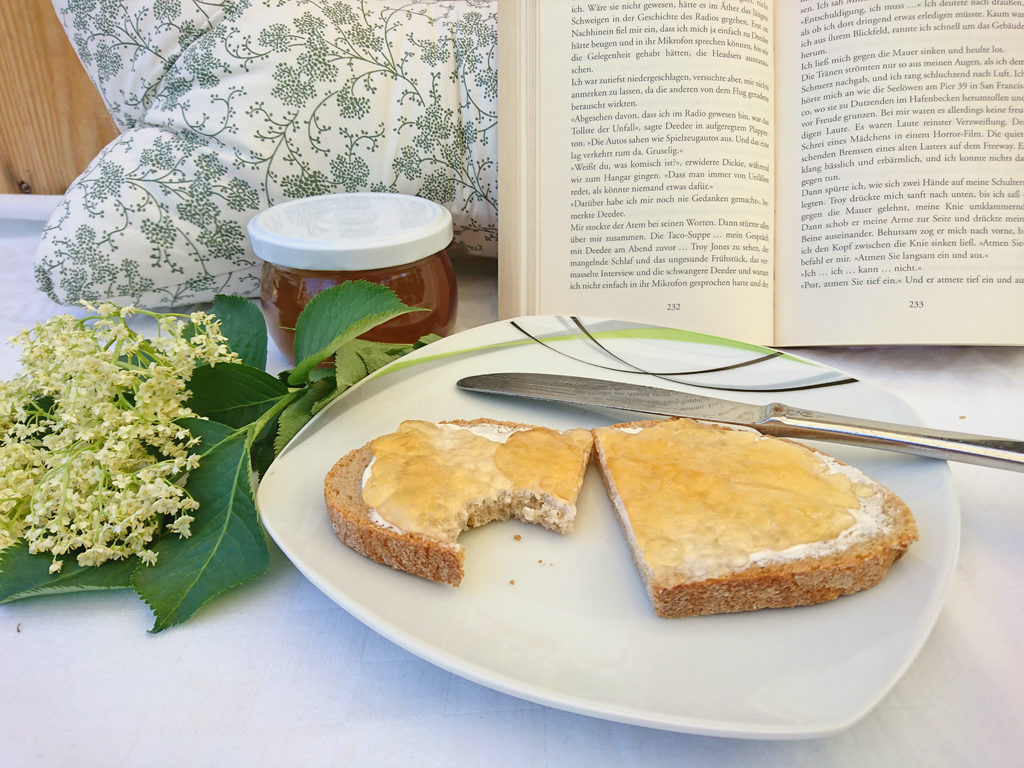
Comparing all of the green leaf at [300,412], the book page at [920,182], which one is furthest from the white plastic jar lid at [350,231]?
the book page at [920,182]

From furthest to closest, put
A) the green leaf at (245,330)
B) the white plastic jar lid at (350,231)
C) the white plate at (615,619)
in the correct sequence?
1. the white plastic jar lid at (350,231)
2. the green leaf at (245,330)
3. the white plate at (615,619)

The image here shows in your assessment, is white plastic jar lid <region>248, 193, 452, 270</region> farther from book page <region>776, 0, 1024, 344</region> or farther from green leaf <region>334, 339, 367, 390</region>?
book page <region>776, 0, 1024, 344</region>

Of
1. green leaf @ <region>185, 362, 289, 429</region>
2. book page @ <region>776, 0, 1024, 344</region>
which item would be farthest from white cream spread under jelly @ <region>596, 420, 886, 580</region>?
book page @ <region>776, 0, 1024, 344</region>

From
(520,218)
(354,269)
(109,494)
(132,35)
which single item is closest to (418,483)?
(109,494)

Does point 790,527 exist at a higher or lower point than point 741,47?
lower

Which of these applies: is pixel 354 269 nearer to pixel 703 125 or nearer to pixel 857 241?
pixel 703 125

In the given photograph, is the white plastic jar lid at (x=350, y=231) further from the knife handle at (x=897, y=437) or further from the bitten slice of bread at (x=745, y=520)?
the knife handle at (x=897, y=437)
